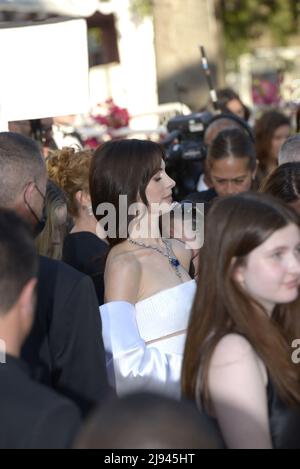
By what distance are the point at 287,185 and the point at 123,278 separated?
104 centimetres

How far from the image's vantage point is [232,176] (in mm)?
5543

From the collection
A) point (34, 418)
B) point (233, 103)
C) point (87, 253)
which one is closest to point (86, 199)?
point (87, 253)

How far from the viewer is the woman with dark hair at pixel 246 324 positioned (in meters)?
2.48

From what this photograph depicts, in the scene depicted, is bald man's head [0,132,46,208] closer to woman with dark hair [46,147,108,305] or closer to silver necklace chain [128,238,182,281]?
silver necklace chain [128,238,182,281]

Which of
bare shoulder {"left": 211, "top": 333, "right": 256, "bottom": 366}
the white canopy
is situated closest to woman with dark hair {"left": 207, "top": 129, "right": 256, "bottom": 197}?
the white canopy

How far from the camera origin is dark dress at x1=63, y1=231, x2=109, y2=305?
4289 mm

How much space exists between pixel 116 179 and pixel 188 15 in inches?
394

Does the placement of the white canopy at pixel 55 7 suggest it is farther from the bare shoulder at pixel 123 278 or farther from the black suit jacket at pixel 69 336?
the black suit jacket at pixel 69 336

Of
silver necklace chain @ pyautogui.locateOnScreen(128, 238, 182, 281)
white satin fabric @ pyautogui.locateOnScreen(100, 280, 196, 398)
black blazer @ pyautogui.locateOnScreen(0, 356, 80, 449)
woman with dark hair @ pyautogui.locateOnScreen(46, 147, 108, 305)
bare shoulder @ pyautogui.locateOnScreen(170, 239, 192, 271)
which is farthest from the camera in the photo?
woman with dark hair @ pyautogui.locateOnScreen(46, 147, 108, 305)

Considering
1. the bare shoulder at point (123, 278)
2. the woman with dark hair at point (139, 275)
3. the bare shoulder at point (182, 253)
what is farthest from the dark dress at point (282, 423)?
the bare shoulder at point (182, 253)

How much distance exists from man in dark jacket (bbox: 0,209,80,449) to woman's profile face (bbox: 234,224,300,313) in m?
0.60

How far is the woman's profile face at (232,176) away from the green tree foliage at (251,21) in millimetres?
17022
